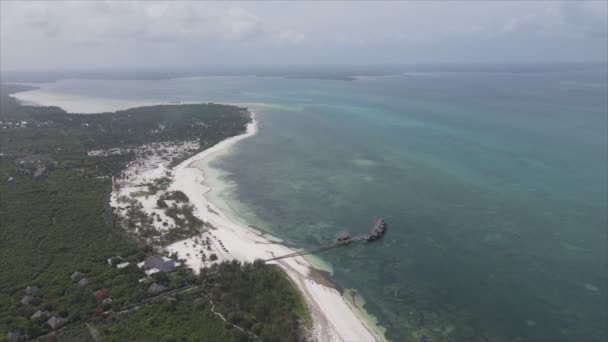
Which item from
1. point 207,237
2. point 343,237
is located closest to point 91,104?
point 207,237

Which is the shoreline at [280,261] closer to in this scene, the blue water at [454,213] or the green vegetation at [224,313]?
the green vegetation at [224,313]

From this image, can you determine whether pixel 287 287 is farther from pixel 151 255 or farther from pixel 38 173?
pixel 38 173

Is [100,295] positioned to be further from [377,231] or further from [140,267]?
[377,231]

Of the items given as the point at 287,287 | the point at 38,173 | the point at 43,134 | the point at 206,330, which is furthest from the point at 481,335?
the point at 43,134

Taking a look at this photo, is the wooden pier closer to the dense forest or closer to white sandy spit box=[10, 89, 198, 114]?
the dense forest

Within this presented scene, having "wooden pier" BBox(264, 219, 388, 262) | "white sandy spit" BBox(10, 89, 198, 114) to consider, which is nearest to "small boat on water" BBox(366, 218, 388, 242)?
"wooden pier" BBox(264, 219, 388, 262)
